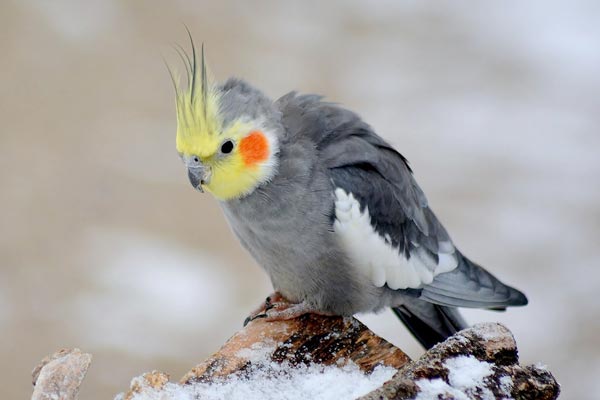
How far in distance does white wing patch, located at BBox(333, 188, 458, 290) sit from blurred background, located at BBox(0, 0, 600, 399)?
2.26 m

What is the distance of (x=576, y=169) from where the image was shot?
9.29m

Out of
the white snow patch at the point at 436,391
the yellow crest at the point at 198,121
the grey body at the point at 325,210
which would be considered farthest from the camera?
the grey body at the point at 325,210

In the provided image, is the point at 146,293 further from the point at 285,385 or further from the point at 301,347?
the point at 285,385

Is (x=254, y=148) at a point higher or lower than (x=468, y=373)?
higher

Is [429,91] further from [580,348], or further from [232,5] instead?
[580,348]

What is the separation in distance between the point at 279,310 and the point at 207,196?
491 centimetres

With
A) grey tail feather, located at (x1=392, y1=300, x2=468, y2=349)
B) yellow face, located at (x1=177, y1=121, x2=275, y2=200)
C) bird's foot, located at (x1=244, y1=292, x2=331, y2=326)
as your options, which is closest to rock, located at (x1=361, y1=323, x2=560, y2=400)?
bird's foot, located at (x1=244, y1=292, x2=331, y2=326)

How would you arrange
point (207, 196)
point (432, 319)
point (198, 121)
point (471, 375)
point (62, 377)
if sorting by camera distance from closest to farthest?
1. point (471, 375)
2. point (62, 377)
3. point (198, 121)
4. point (432, 319)
5. point (207, 196)

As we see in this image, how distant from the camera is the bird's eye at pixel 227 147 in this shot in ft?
12.3

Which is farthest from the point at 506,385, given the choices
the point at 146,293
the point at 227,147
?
the point at 146,293

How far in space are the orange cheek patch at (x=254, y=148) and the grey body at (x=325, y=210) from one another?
0.10 m

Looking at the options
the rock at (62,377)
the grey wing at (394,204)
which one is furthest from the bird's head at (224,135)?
the rock at (62,377)

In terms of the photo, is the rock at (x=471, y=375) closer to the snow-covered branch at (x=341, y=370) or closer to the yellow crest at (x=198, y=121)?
the snow-covered branch at (x=341, y=370)

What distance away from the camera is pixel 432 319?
4496 millimetres
